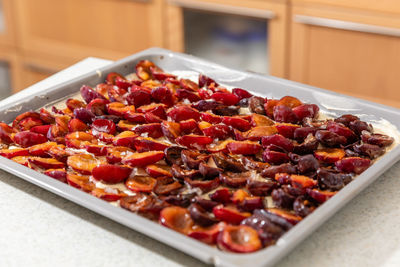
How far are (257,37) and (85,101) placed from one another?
1.14 meters

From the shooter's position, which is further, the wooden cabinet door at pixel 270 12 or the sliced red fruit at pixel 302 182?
the wooden cabinet door at pixel 270 12

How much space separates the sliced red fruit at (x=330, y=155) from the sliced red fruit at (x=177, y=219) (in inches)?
10.8

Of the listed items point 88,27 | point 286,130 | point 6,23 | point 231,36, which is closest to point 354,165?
point 286,130

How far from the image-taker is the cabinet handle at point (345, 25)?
1.95 metres

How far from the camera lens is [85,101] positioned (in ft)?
4.26

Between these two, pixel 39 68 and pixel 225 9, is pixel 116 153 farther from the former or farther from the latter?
pixel 39 68

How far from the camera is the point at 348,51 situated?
2.06m

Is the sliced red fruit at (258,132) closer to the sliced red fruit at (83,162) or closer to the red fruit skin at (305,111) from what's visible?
the red fruit skin at (305,111)

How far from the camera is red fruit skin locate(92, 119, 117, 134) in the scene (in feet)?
3.79

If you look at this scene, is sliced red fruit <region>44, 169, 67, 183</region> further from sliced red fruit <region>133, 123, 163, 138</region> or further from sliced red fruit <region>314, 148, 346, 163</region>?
sliced red fruit <region>314, 148, 346, 163</region>

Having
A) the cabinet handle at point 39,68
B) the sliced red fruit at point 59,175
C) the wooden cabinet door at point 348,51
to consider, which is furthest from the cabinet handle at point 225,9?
the sliced red fruit at point 59,175

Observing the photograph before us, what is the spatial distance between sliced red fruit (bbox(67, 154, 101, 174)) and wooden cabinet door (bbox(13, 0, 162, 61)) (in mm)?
1437

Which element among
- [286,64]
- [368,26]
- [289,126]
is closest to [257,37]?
[286,64]

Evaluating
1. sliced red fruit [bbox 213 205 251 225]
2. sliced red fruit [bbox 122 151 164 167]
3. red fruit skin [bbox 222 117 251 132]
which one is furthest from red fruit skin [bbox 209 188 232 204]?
red fruit skin [bbox 222 117 251 132]
